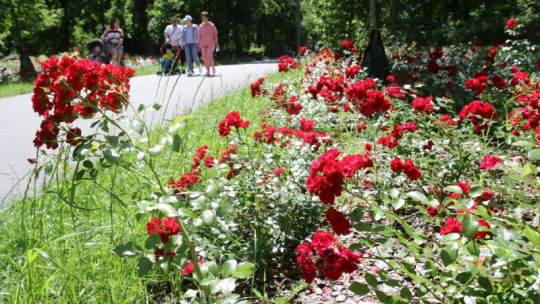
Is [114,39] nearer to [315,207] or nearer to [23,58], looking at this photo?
[23,58]

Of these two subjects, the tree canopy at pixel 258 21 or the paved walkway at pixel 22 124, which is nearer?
the paved walkway at pixel 22 124

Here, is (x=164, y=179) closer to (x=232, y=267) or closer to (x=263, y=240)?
(x=263, y=240)

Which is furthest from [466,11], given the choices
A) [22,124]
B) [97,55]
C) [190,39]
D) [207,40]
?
[22,124]

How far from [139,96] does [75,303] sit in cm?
741

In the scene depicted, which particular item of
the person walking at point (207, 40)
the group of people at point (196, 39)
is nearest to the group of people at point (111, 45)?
the group of people at point (196, 39)

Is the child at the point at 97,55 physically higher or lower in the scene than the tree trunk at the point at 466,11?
lower

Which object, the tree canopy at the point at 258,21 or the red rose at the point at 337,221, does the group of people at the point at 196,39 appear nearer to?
the tree canopy at the point at 258,21

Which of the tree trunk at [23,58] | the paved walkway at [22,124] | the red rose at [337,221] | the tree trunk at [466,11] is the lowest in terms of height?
the paved walkway at [22,124]

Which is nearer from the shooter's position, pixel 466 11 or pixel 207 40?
pixel 207 40

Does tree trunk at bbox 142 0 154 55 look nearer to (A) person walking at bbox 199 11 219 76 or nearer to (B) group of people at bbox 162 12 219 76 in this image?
(B) group of people at bbox 162 12 219 76

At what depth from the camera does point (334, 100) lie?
12.6ft

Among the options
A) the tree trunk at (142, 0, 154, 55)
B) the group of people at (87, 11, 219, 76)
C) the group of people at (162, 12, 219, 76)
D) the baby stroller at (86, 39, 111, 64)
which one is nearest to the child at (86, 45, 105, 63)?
the baby stroller at (86, 39, 111, 64)

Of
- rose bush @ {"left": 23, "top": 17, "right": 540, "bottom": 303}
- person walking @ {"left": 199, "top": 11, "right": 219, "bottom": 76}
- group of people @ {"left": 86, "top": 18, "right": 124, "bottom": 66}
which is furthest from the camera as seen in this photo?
person walking @ {"left": 199, "top": 11, "right": 219, "bottom": 76}

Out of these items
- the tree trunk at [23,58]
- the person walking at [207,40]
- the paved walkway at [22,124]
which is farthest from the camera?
the tree trunk at [23,58]
